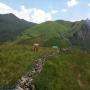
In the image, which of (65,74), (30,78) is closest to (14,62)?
(65,74)

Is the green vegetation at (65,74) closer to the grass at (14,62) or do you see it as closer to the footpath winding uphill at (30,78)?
the footpath winding uphill at (30,78)

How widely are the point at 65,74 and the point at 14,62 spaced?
10.9 metres

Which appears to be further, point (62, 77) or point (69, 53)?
point (69, 53)

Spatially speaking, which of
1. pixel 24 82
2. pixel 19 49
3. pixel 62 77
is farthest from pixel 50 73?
pixel 19 49

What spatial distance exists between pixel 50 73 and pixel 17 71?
22.1 feet

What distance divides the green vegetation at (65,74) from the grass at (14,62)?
4364 millimetres

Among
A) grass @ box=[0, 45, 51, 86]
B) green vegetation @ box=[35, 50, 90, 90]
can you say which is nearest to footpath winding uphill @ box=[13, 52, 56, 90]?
green vegetation @ box=[35, 50, 90, 90]

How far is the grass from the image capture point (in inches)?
1869

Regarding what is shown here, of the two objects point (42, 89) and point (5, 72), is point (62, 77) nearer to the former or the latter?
point (42, 89)

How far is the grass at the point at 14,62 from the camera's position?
47.5 metres

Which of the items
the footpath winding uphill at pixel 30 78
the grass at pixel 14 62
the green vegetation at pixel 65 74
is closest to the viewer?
the footpath winding uphill at pixel 30 78

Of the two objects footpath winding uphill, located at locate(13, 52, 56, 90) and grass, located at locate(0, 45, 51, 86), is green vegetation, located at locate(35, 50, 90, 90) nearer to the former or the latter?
footpath winding uphill, located at locate(13, 52, 56, 90)

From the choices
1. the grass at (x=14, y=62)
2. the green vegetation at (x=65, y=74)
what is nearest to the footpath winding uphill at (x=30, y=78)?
the green vegetation at (x=65, y=74)

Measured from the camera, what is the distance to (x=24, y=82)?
1558 inches
